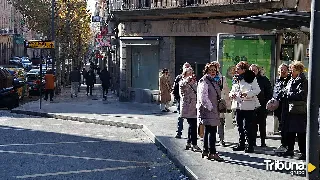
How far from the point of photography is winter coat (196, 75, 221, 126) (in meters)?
9.84

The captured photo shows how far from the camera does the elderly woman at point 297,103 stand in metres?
9.75

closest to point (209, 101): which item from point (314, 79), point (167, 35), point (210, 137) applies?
point (210, 137)

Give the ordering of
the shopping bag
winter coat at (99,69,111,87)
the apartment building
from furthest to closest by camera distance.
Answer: the apartment building, winter coat at (99,69,111,87), the shopping bag

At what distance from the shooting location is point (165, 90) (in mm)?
19250

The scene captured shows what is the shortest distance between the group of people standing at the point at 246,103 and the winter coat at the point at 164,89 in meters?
6.12

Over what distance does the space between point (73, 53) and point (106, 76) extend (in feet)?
48.7

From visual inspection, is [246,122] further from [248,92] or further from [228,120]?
[228,120]

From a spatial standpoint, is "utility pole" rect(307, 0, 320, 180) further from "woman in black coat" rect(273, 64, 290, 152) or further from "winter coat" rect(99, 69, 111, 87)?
"winter coat" rect(99, 69, 111, 87)

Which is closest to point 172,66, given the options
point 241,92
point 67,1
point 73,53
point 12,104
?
point 12,104

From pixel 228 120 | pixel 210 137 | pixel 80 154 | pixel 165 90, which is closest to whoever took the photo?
pixel 210 137

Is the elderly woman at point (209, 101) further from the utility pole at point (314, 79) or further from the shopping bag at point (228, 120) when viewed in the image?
the utility pole at point (314, 79)

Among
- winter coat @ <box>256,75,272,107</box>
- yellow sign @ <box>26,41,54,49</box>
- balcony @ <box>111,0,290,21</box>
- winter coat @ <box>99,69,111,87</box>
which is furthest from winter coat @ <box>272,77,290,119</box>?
winter coat @ <box>99,69,111,87</box>

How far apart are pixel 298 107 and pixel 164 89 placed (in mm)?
9613

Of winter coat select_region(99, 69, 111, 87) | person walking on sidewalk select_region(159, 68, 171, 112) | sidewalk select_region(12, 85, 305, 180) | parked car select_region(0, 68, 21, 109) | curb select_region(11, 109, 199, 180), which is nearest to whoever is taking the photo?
sidewalk select_region(12, 85, 305, 180)
